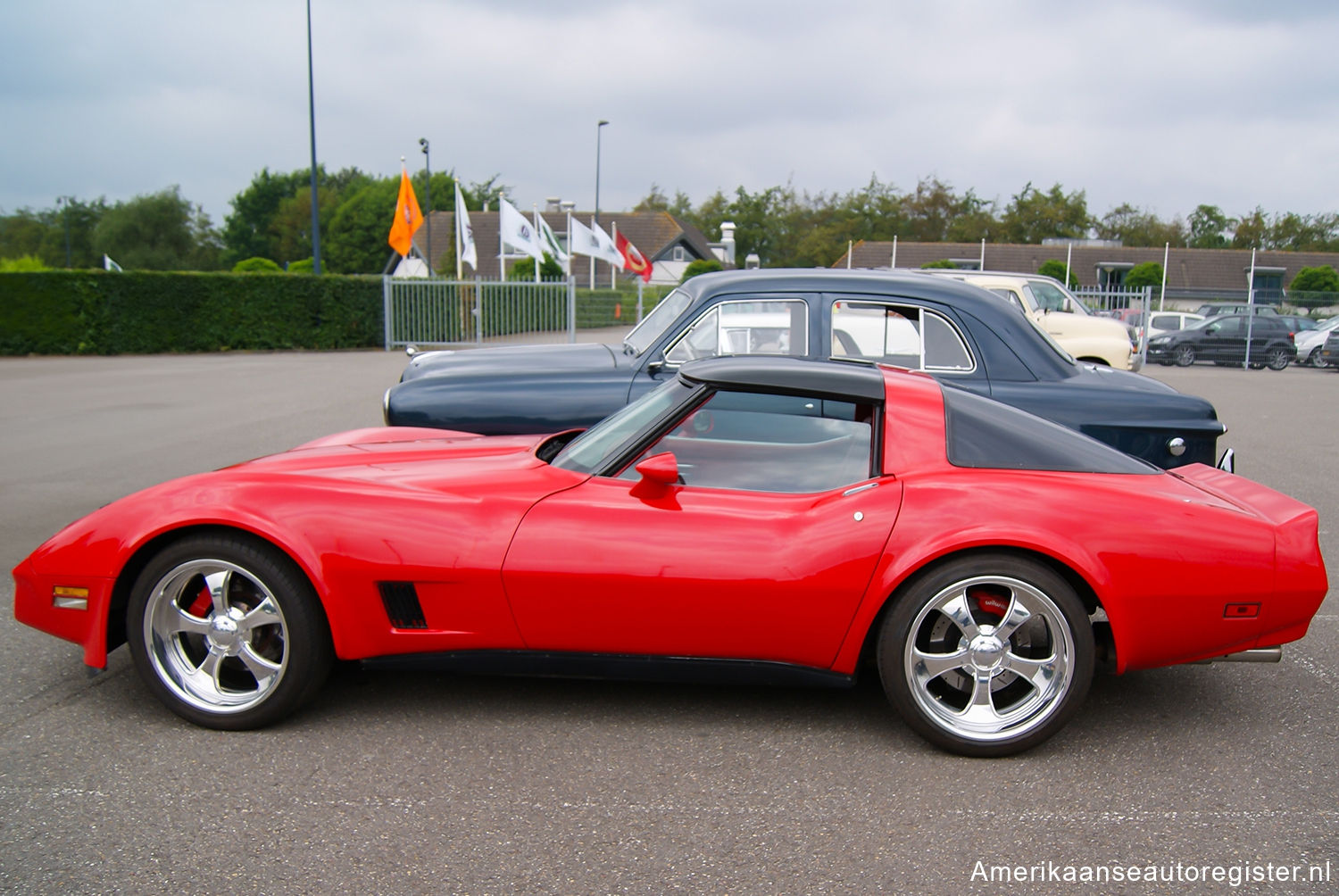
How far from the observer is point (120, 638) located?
10.8ft

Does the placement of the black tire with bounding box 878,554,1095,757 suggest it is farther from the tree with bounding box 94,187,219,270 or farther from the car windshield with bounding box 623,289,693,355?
the tree with bounding box 94,187,219,270

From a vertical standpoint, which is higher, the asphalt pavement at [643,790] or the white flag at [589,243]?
the white flag at [589,243]

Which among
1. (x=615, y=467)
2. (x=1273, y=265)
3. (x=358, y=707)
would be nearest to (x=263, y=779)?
(x=358, y=707)

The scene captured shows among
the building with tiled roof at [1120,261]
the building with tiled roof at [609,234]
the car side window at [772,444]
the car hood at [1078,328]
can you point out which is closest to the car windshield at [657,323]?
the car side window at [772,444]

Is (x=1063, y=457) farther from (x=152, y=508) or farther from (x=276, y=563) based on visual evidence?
(x=152, y=508)

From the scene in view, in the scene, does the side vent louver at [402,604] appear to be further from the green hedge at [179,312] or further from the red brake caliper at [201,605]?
the green hedge at [179,312]

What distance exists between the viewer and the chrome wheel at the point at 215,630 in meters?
3.18

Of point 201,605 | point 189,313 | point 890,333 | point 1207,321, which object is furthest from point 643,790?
point 1207,321

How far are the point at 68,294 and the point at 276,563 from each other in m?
21.3

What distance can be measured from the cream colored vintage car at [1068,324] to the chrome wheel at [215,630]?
10.9 meters

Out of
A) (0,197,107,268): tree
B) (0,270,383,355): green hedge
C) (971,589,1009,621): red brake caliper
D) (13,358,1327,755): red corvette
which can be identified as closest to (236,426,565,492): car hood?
(13,358,1327,755): red corvette

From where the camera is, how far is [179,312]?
21828 millimetres

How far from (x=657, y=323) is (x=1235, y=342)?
2358cm

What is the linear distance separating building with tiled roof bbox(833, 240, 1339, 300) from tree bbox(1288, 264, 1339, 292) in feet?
44.6
